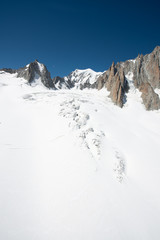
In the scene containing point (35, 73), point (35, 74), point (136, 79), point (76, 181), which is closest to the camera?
point (76, 181)

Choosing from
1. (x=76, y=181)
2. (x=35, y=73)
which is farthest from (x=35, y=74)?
(x=76, y=181)

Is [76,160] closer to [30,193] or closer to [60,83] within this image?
[30,193]

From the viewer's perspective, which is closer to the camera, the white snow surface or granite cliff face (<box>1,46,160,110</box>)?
the white snow surface

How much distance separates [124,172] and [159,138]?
1104cm

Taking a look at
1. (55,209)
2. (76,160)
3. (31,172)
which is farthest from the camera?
(76,160)

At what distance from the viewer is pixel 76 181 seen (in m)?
7.96

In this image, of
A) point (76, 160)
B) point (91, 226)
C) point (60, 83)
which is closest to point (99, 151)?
point (76, 160)

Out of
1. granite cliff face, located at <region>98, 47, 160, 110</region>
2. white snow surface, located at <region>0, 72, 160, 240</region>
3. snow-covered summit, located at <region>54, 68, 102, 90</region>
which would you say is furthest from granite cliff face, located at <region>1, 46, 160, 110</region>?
snow-covered summit, located at <region>54, 68, 102, 90</region>

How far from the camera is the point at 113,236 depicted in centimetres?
586

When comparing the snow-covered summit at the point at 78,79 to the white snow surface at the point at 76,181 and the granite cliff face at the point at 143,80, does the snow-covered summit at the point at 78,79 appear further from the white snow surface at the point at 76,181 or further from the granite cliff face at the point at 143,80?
the white snow surface at the point at 76,181

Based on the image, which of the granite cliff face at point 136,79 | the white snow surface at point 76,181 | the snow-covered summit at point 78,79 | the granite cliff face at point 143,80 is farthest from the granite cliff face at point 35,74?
the white snow surface at point 76,181

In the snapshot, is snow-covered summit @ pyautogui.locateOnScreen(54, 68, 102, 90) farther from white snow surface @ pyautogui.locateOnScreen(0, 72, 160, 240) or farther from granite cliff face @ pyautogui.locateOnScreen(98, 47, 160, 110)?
white snow surface @ pyautogui.locateOnScreen(0, 72, 160, 240)

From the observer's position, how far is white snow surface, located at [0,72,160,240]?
584 centimetres

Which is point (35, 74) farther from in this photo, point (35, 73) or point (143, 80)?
point (143, 80)
